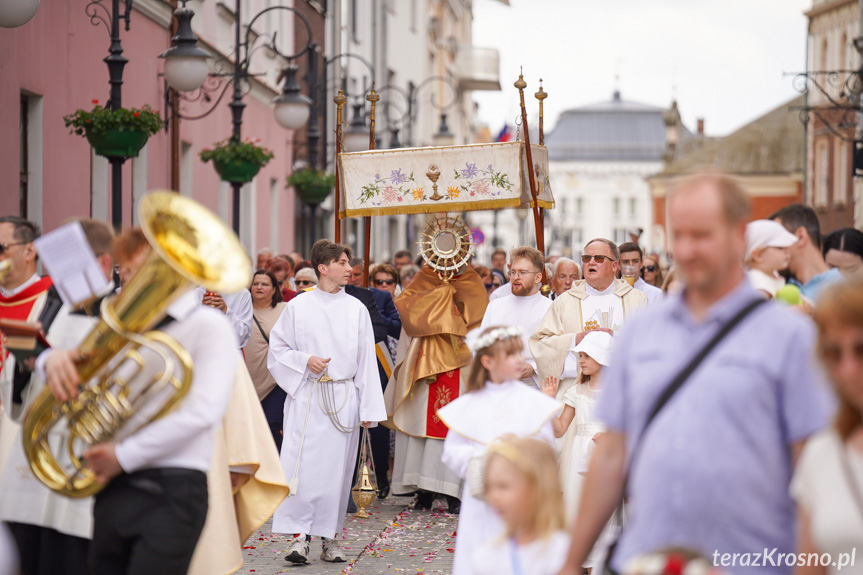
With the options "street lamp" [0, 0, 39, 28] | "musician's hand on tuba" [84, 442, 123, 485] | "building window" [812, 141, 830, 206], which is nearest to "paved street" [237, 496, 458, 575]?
"musician's hand on tuba" [84, 442, 123, 485]

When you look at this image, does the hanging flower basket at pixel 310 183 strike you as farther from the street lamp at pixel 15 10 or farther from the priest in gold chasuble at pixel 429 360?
the street lamp at pixel 15 10

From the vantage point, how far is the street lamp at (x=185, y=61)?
11734 millimetres

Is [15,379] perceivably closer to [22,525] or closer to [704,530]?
[22,525]

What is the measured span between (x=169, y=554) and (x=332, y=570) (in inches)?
149

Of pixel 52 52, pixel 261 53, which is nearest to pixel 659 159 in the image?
pixel 261 53

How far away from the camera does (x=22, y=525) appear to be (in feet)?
16.6

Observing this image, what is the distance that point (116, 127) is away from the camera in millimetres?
10602

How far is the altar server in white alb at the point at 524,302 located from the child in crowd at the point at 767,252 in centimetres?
362

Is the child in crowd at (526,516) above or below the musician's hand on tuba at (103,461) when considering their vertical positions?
below

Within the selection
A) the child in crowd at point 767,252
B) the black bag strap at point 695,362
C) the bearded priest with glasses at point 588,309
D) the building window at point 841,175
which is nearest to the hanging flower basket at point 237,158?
the bearded priest with glasses at point 588,309

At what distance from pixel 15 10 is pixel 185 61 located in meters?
2.86

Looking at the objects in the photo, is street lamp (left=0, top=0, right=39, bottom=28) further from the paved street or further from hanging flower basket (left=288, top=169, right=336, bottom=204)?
hanging flower basket (left=288, top=169, right=336, bottom=204)

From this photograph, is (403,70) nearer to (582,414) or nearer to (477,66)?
(477,66)

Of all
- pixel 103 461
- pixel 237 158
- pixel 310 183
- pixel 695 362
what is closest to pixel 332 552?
pixel 103 461
